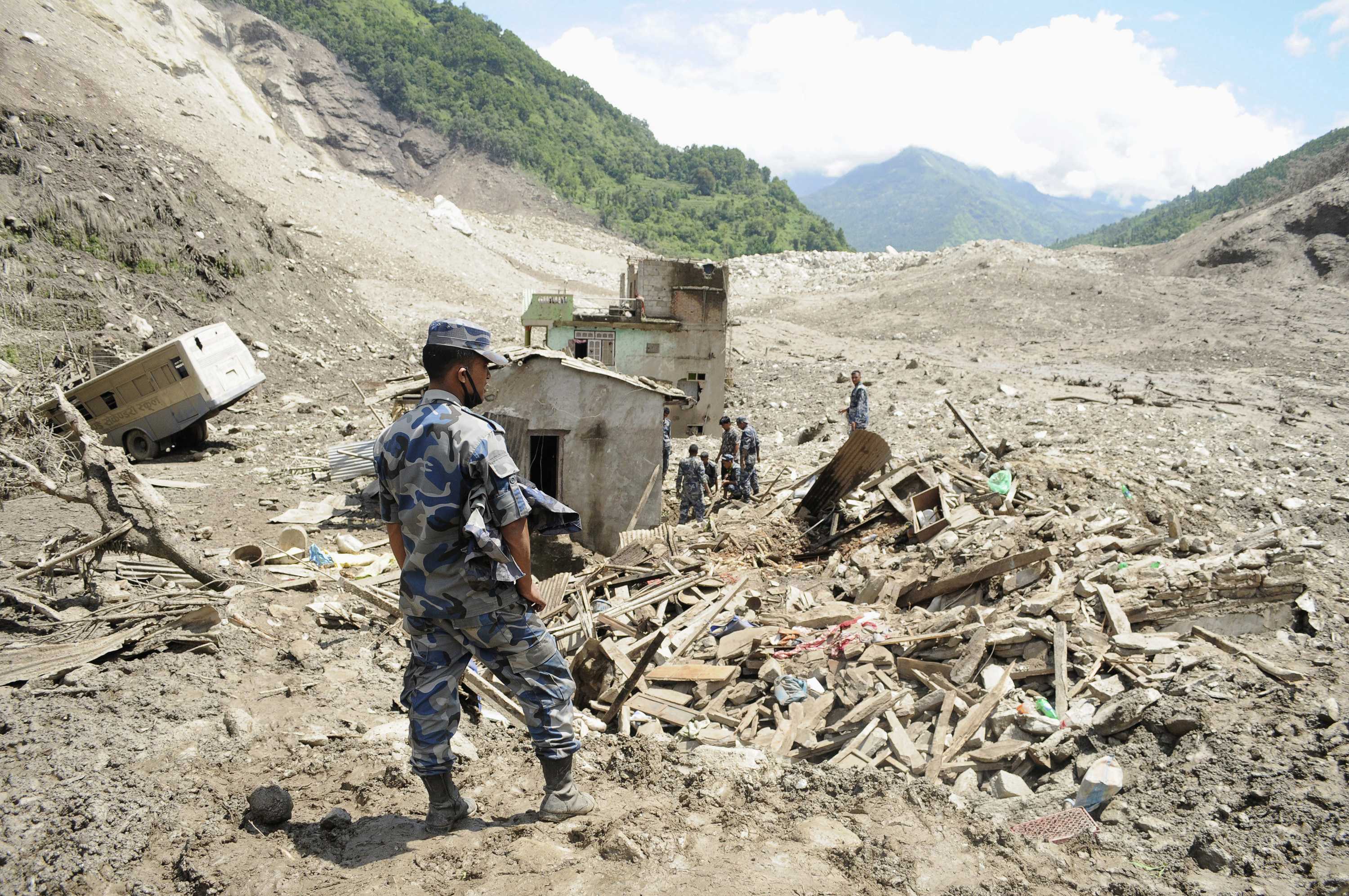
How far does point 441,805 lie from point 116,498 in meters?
3.63

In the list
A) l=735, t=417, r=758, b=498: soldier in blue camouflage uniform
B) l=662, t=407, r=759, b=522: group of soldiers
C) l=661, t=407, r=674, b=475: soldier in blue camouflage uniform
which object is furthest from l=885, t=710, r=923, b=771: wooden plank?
l=735, t=417, r=758, b=498: soldier in blue camouflage uniform

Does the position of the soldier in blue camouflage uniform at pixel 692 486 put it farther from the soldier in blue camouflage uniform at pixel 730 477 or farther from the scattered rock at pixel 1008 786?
the scattered rock at pixel 1008 786

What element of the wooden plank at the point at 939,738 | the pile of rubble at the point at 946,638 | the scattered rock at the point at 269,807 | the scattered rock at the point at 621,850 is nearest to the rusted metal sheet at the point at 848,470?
the pile of rubble at the point at 946,638

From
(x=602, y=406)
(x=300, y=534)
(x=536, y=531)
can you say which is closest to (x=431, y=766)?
(x=536, y=531)

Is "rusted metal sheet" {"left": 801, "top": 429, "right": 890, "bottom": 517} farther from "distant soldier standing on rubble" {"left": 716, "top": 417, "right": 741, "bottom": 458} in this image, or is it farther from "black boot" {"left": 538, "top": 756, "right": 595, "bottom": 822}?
"black boot" {"left": 538, "top": 756, "right": 595, "bottom": 822}

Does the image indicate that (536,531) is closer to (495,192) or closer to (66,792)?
(66,792)

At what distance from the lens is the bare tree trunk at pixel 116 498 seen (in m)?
5.11

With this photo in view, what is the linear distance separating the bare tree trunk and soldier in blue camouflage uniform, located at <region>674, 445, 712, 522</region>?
703 centimetres

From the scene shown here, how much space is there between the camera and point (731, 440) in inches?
501

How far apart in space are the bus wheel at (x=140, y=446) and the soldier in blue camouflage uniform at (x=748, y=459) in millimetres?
10228

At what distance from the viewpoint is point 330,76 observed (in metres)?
57.4

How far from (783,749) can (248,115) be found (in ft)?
166

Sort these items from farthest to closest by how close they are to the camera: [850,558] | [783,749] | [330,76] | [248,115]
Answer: [330,76]
[248,115]
[850,558]
[783,749]

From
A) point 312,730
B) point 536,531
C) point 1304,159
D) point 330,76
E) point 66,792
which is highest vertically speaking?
point 330,76
